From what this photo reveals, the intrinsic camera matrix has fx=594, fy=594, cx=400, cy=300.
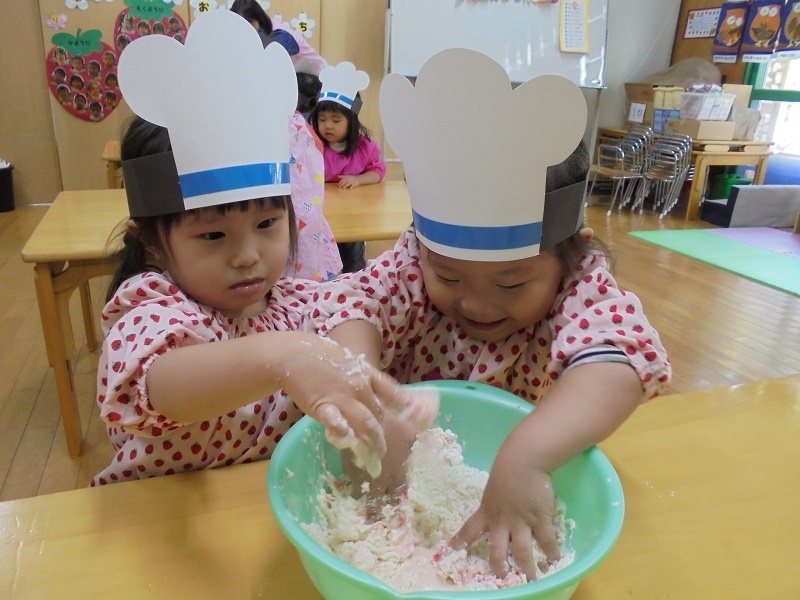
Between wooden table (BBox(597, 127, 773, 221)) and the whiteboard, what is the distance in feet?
3.80

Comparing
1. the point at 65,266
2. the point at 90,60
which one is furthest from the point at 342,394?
the point at 90,60

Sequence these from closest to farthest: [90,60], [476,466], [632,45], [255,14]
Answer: [476,466] < [255,14] < [90,60] < [632,45]

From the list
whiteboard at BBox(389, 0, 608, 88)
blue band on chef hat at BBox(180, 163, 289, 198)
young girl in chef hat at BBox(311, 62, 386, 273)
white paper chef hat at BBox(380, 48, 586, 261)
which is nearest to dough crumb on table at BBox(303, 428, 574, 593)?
white paper chef hat at BBox(380, 48, 586, 261)

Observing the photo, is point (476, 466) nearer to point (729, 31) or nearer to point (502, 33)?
point (502, 33)

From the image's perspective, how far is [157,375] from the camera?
0.61 meters

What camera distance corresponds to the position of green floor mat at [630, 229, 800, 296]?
3.53 meters

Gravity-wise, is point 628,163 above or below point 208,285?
below

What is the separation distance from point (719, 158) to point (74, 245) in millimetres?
4951

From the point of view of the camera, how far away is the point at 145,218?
2.66 ft

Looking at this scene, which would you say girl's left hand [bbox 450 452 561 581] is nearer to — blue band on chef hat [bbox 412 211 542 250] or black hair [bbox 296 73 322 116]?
blue band on chef hat [bbox 412 211 542 250]

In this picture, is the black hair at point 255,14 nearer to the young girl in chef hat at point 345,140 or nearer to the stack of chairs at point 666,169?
the young girl in chef hat at point 345,140

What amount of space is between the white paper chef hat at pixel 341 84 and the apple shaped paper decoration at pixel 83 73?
2.45m

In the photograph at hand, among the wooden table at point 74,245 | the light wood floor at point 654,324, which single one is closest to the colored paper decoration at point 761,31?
the light wood floor at point 654,324

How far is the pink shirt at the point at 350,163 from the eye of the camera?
2.95m
